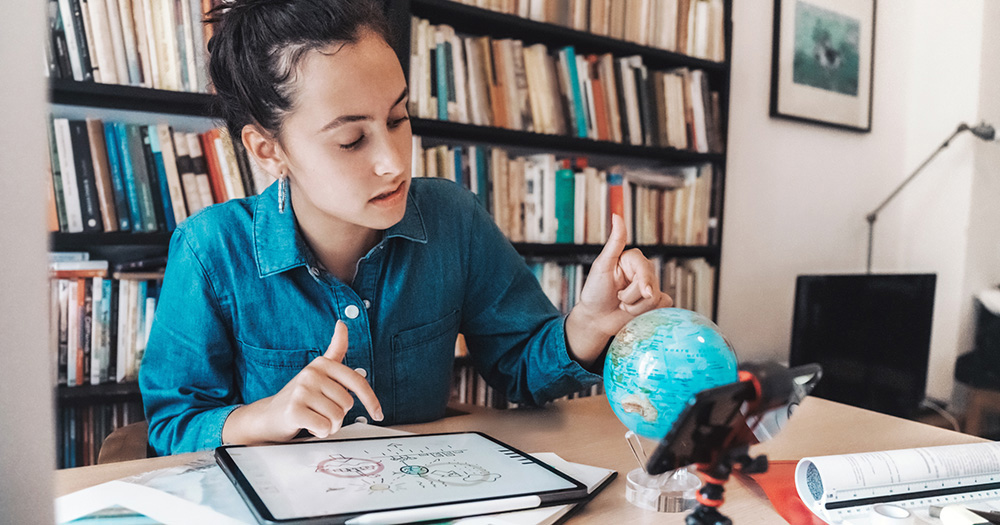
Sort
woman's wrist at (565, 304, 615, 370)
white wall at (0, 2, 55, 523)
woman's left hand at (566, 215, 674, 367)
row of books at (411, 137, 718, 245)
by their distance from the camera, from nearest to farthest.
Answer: white wall at (0, 2, 55, 523)
woman's left hand at (566, 215, 674, 367)
woman's wrist at (565, 304, 615, 370)
row of books at (411, 137, 718, 245)

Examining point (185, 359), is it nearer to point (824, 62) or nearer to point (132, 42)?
point (132, 42)

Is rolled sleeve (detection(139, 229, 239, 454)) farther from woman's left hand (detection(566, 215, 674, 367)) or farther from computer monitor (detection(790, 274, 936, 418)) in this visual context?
computer monitor (detection(790, 274, 936, 418))

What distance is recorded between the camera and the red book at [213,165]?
5.19 ft

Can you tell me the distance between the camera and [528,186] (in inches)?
80.3

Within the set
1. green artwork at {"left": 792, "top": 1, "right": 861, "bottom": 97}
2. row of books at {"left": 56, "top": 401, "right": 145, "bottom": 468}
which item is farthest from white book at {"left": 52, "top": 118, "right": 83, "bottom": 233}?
green artwork at {"left": 792, "top": 1, "right": 861, "bottom": 97}

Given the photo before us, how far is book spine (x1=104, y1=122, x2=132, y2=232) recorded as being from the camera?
58.5 inches

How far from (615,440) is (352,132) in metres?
0.57

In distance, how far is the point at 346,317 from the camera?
3.34ft

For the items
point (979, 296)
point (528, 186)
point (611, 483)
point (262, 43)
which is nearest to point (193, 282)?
point (262, 43)

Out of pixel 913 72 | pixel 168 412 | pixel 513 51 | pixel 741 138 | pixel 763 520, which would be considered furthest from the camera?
pixel 913 72

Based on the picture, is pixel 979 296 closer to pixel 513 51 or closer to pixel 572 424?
pixel 513 51

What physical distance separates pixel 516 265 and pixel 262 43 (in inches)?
22.9

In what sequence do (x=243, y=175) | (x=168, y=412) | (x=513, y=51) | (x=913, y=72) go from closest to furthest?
(x=168, y=412) → (x=243, y=175) → (x=513, y=51) → (x=913, y=72)

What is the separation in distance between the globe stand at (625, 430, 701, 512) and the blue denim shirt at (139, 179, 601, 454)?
30 cm
